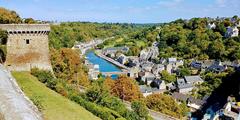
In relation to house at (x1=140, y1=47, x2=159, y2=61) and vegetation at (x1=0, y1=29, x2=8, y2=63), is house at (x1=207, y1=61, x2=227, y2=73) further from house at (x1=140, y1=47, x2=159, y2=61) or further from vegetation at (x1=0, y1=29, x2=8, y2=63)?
vegetation at (x1=0, y1=29, x2=8, y2=63)

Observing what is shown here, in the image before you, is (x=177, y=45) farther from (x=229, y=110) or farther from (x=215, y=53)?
(x=229, y=110)

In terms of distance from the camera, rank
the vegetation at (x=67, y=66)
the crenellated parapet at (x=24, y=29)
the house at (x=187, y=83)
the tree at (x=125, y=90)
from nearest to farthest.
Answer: the crenellated parapet at (x=24, y=29) → the vegetation at (x=67, y=66) → the tree at (x=125, y=90) → the house at (x=187, y=83)

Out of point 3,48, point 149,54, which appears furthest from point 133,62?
point 3,48

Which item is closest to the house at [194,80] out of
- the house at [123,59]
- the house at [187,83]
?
the house at [187,83]

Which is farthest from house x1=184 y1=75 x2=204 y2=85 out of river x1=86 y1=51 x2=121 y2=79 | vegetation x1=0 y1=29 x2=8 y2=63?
vegetation x1=0 y1=29 x2=8 y2=63

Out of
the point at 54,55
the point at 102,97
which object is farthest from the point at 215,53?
the point at 102,97

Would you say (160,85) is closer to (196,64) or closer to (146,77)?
(146,77)

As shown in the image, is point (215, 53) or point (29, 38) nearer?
point (29, 38)

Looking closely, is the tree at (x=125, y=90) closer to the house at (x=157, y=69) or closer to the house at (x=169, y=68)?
the house at (x=157, y=69)
